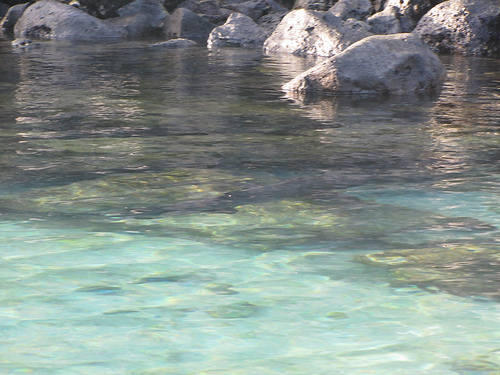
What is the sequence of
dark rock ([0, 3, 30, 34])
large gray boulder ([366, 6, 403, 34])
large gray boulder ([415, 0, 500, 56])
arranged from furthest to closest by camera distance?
dark rock ([0, 3, 30, 34]) → large gray boulder ([366, 6, 403, 34]) → large gray boulder ([415, 0, 500, 56])

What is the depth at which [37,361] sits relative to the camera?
2361mm

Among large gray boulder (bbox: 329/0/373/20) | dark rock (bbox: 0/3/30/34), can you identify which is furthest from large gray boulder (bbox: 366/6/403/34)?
dark rock (bbox: 0/3/30/34)

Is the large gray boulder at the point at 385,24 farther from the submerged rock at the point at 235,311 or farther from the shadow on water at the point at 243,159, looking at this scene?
the submerged rock at the point at 235,311

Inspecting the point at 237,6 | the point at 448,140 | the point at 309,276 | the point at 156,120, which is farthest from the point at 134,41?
the point at 309,276

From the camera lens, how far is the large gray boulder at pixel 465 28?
15.2 metres

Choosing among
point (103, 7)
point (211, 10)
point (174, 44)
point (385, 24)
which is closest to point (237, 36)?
point (174, 44)

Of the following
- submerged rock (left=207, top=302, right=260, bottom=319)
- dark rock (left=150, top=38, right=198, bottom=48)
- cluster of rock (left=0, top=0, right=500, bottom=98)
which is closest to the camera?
submerged rock (left=207, top=302, right=260, bottom=319)

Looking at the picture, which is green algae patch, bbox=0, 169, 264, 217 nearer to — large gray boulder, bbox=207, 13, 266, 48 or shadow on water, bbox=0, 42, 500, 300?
shadow on water, bbox=0, 42, 500, 300

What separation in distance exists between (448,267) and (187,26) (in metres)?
17.0

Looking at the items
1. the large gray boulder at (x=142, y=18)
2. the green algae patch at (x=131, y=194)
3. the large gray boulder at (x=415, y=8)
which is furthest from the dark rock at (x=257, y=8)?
the green algae patch at (x=131, y=194)

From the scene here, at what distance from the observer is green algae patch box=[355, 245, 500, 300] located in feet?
9.76

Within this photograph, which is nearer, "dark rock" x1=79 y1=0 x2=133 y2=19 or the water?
the water

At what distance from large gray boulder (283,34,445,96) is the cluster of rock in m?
0.01

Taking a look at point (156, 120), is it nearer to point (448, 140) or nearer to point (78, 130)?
point (78, 130)
